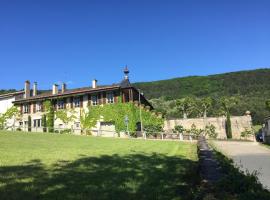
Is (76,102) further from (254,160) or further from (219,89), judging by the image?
(219,89)

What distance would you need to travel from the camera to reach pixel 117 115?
44.0 m

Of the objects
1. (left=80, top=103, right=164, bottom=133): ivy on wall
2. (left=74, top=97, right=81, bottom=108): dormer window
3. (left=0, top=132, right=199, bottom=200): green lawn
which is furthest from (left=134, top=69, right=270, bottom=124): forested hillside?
(left=0, top=132, right=199, bottom=200): green lawn

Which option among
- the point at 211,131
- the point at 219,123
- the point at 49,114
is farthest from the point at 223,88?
the point at 49,114

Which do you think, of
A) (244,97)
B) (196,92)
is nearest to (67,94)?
(244,97)

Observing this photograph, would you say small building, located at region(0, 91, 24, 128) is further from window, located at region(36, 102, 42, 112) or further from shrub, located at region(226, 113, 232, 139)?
shrub, located at region(226, 113, 232, 139)

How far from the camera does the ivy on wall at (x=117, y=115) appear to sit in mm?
43906

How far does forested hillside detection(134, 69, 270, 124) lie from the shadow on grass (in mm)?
69807

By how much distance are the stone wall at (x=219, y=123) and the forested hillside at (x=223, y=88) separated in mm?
29557

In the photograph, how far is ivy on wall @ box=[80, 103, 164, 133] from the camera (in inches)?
1729

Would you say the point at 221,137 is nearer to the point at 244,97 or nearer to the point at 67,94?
the point at 67,94

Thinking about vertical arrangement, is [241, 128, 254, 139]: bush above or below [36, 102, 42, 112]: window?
below

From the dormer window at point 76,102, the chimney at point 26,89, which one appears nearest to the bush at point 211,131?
the dormer window at point 76,102

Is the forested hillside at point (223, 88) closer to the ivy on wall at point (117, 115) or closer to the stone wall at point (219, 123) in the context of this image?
the stone wall at point (219, 123)

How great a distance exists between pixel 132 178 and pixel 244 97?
86.9m
